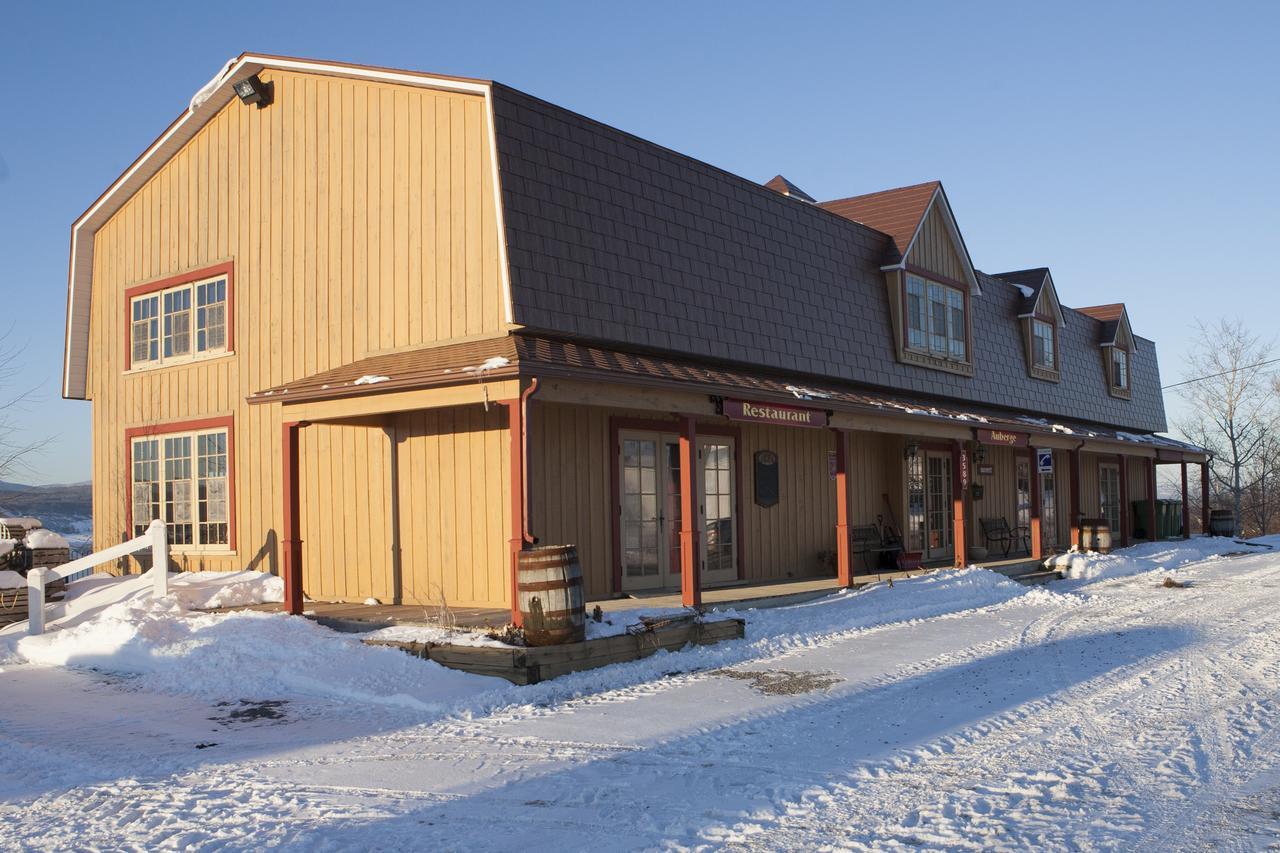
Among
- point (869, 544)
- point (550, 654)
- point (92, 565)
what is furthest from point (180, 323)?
point (869, 544)

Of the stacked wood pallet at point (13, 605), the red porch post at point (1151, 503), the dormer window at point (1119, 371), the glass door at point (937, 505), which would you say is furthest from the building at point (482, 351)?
the dormer window at point (1119, 371)

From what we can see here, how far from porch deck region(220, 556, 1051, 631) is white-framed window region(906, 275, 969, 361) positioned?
5.31 meters

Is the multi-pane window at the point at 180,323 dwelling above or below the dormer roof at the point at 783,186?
below

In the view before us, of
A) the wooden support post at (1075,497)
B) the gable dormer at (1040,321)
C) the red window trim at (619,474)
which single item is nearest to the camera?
the red window trim at (619,474)

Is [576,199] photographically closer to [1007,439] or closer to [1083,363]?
[1007,439]

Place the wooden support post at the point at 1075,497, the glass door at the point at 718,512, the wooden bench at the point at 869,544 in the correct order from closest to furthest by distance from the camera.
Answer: the glass door at the point at 718,512
the wooden bench at the point at 869,544
the wooden support post at the point at 1075,497

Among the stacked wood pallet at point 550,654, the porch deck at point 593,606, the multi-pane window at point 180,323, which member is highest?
the multi-pane window at point 180,323

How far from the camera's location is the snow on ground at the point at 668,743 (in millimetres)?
5602

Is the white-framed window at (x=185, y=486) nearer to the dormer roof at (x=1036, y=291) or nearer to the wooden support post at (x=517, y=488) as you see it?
the wooden support post at (x=517, y=488)

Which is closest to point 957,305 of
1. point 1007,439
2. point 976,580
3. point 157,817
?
point 1007,439

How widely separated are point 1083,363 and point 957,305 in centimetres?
809

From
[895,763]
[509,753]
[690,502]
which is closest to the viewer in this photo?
[895,763]

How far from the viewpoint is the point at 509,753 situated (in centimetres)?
725

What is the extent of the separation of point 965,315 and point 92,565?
1625 centimetres
